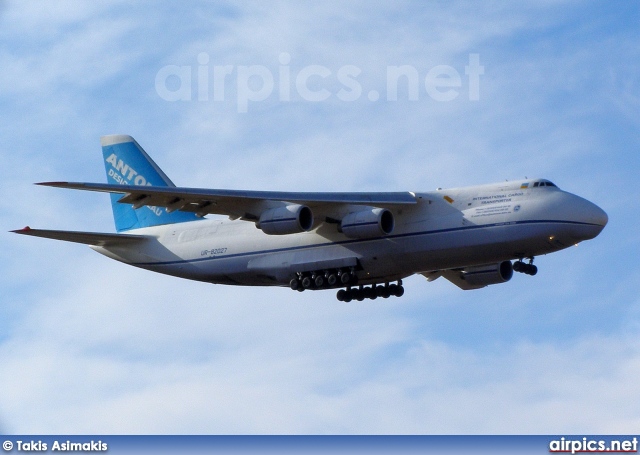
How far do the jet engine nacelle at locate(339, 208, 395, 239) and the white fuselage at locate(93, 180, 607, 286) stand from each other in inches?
15.7

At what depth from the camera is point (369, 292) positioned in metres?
31.2

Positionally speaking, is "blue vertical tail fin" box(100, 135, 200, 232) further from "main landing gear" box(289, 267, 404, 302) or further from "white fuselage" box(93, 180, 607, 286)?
"main landing gear" box(289, 267, 404, 302)

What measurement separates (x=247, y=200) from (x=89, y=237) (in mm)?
4778

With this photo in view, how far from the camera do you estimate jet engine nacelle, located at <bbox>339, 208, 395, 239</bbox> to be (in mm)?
28672

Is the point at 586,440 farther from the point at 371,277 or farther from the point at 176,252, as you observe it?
the point at 176,252

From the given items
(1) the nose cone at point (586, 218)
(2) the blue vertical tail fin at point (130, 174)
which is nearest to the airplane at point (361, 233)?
(1) the nose cone at point (586, 218)

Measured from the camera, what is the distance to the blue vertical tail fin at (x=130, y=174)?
33.4 metres

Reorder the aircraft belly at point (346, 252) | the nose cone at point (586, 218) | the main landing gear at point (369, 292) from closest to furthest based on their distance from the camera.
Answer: the nose cone at point (586, 218), the aircraft belly at point (346, 252), the main landing gear at point (369, 292)

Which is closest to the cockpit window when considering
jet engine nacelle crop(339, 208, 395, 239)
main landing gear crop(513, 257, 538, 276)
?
main landing gear crop(513, 257, 538, 276)

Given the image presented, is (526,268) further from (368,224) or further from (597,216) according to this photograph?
(368,224)

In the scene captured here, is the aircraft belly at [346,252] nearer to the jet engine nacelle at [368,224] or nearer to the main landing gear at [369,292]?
the jet engine nacelle at [368,224]

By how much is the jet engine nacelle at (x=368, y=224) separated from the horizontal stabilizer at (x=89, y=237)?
19.4 feet

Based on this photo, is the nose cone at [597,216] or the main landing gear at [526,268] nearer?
the nose cone at [597,216]

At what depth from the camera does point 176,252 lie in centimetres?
3194
